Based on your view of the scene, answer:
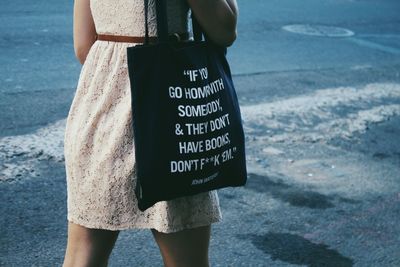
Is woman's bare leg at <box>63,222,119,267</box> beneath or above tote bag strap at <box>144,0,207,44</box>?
beneath

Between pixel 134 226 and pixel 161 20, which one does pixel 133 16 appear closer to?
pixel 161 20

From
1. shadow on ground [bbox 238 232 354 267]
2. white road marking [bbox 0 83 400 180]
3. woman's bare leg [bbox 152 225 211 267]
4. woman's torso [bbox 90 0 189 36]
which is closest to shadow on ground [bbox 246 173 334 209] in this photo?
shadow on ground [bbox 238 232 354 267]

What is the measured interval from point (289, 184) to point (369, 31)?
741 centimetres

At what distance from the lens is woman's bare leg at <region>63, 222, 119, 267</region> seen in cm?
220

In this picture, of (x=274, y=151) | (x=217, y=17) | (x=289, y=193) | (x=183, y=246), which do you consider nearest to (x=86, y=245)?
(x=183, y=246)

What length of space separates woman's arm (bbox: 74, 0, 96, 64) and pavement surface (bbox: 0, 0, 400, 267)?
5.65 ft

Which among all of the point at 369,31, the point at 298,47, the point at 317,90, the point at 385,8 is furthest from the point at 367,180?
the point at 385,8

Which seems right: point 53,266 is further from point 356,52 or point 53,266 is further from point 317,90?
point 356,52

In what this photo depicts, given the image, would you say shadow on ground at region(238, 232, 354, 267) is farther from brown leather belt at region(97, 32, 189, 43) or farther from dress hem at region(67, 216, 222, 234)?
brown leather belt at region(97, 32, 189, 43)

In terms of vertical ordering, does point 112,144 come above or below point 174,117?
below

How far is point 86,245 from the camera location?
7.23 ft

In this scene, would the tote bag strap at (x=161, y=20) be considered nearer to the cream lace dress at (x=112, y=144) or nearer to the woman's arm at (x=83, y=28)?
the cream lace dress at (x=112, y=144)

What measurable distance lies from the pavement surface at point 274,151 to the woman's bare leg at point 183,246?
62.1 inches

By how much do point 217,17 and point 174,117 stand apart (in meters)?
0.34
